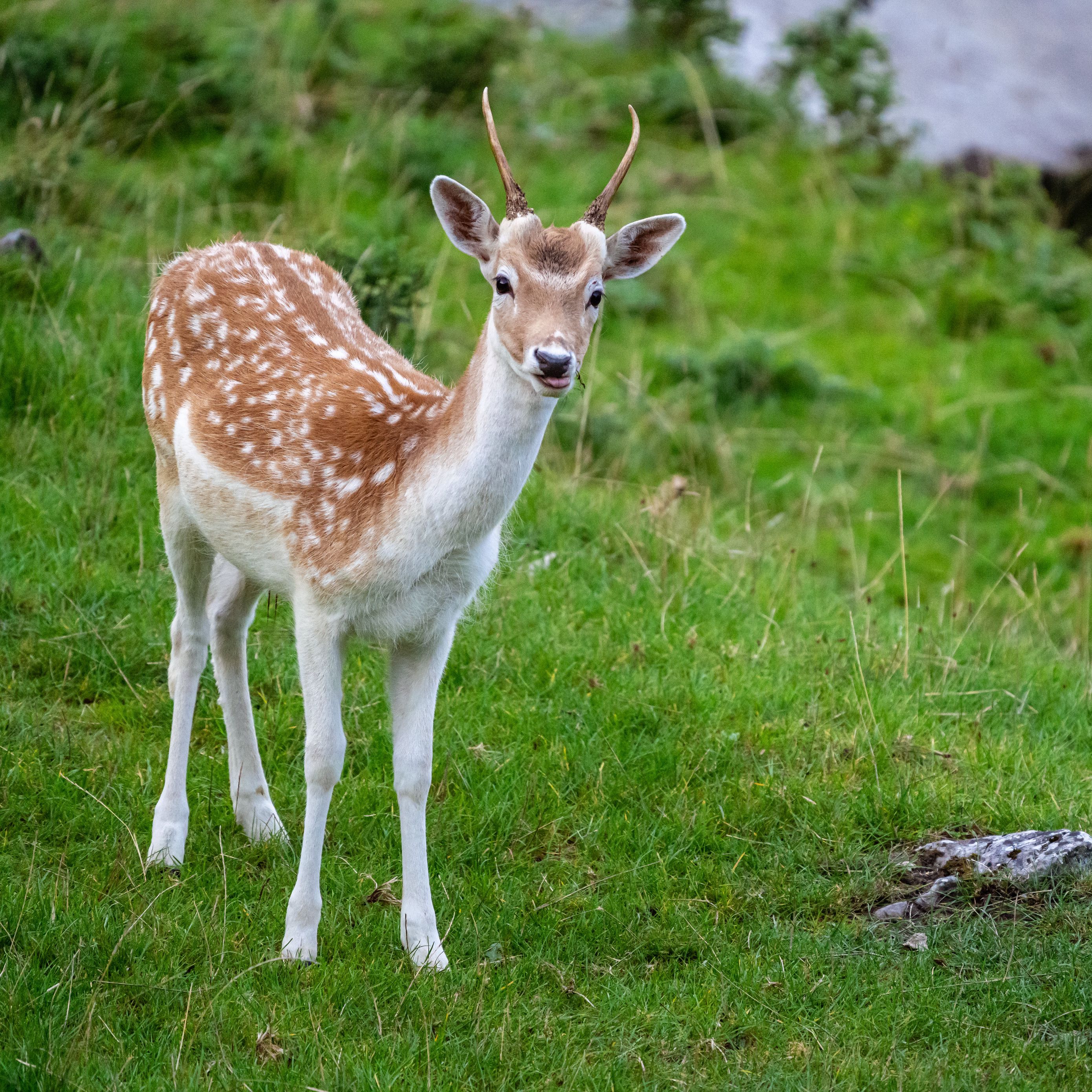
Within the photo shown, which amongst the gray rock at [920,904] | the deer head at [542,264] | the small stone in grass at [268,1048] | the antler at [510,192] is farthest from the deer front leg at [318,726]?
the gray rock at [920,904]

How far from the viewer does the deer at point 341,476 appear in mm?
4355

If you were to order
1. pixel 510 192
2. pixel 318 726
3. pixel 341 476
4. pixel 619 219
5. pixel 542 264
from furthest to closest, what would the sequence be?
pixel 619 219 < pixel 341 476 < pixel 318 726 < pixel 510 192 < pixel 542 264

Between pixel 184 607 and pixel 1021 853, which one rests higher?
pixel 1021 853

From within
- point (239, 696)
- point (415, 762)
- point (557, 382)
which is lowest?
point (239, 696)

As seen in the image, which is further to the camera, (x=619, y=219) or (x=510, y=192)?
(x=619, y=219)

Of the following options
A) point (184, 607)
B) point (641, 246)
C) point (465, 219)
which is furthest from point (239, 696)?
point (641, 246)

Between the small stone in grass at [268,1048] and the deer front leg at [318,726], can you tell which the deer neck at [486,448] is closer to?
the deer front leg at [318,726]

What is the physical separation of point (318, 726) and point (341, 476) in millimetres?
793

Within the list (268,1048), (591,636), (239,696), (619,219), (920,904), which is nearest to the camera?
(268,1048)

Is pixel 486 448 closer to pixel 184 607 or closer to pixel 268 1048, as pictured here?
pixel 184 607

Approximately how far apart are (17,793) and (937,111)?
37.4 feet

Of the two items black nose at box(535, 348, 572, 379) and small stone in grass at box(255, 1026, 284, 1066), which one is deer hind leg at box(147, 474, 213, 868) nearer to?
small stone in grass at box(255, 1026, 284, 1066)

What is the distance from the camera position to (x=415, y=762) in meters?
4.69

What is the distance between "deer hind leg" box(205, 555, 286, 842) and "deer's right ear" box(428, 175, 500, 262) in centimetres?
150
